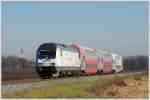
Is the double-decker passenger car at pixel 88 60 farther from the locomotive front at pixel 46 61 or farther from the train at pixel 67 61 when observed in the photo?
the locomotive front at pixel 46 61

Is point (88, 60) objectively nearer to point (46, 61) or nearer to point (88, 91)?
point (46, 61)

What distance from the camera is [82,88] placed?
17.6 meters

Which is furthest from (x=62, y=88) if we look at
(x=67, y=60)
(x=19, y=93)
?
(x=67, y=60)

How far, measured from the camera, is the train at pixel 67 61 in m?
21.7

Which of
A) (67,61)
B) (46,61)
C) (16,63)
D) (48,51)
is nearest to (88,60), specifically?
(67,61)

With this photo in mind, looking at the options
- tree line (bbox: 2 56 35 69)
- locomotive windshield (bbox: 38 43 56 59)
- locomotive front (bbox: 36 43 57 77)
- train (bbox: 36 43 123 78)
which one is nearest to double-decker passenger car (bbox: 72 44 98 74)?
train (bbox: 36 43 123 78)

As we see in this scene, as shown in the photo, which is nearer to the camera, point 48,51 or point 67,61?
point 48,51

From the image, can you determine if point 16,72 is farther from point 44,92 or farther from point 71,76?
point 44,92

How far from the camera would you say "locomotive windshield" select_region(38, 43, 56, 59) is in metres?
22.2

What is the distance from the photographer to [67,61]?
2328cm

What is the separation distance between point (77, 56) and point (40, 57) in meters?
4.33

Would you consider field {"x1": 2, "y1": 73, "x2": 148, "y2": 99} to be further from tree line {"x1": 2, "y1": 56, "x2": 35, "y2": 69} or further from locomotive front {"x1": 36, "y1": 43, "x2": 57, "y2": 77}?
locomotive front {"x1": 36, "y1": 43, "x2": 57, "y2": 77}

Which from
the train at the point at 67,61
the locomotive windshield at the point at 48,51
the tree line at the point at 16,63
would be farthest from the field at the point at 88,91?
the locomotive windshield at the point at 48,51

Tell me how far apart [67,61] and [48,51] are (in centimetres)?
136
